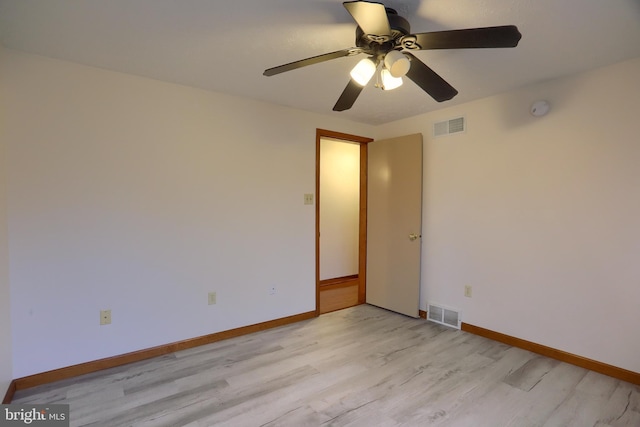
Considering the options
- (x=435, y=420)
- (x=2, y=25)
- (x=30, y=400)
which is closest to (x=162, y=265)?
(x=30, y=400)

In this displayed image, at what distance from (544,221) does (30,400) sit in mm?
3954

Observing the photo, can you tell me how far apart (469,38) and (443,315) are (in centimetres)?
278

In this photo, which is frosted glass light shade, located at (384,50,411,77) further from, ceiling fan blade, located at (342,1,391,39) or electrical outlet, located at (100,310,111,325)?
electrical outlet, located at (100,310,111,325)

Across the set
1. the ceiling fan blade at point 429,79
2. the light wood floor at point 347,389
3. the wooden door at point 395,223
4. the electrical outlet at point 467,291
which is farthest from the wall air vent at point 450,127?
the light wood floor at point 347,389

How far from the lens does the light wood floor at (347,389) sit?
1.83 metres

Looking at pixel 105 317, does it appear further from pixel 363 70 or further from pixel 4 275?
pixel 363 70

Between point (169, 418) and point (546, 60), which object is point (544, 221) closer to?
point (546, 60)

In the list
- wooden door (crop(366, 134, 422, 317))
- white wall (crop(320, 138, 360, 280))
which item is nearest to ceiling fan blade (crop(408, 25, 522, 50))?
wooden door (crop(366, 134, 422, 317))

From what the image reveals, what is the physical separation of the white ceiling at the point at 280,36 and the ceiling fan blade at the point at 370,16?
0.83 ft

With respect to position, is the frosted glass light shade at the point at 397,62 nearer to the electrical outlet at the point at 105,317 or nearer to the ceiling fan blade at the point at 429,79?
the ceiling fan blade at the point at 429,79

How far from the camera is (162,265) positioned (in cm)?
260

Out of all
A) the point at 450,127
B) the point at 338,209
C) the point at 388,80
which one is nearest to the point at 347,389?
the point at 388,80

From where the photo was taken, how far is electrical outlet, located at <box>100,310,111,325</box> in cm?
235

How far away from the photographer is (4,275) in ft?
6.31
